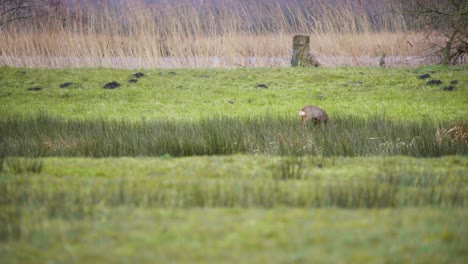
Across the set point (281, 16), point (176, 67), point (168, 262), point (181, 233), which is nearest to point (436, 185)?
point (181, 233)

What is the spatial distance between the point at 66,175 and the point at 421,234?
2599mm

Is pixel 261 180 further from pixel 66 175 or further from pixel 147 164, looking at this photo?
pixel 66 175

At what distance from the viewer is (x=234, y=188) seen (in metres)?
3.61

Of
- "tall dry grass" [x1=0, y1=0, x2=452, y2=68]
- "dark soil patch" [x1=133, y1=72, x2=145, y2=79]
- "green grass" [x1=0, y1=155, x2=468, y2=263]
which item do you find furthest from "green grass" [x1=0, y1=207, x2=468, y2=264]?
"tall dry grass" [x1=0, y1=0, x2=452, y2=68]

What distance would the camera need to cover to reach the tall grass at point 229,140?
5484 millimetres

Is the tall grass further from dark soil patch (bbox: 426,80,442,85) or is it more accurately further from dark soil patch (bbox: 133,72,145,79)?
dark soil patch (bbox: 133,72,145,79)

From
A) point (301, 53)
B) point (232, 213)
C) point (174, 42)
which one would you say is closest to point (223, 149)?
point (232, 213)

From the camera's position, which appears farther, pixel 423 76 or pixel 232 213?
pixel 423 76

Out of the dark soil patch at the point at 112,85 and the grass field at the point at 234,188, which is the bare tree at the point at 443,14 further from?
the dark soil patch at the point at 112,85

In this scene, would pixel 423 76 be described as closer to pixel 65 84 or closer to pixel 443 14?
pixel 443 14

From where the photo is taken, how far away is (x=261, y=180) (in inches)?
155

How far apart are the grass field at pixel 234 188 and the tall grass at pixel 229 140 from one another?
0.06 ft

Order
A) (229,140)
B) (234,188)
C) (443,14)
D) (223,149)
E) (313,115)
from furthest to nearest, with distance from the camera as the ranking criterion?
(443,14)
(313,115)
(229,140)
(223,149)
(234,188)

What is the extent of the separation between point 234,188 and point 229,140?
2.10 meters
